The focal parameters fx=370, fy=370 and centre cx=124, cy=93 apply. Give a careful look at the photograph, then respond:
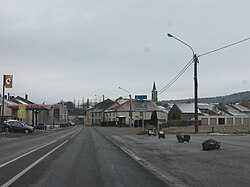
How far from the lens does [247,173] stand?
11219 mm

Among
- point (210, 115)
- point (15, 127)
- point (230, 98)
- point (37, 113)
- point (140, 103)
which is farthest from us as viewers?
point (230, 98)

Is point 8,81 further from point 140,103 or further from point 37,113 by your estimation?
point 37,113

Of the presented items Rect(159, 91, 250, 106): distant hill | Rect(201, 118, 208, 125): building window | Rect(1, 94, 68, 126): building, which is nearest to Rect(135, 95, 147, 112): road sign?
Rect(1, 94, 68, 126): building

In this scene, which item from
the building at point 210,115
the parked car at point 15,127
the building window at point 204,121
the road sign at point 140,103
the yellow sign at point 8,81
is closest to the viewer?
the road sign at point 140,103

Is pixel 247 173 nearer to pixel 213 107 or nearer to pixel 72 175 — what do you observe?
pixel 72 175

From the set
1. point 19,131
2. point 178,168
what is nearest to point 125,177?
point 178,168

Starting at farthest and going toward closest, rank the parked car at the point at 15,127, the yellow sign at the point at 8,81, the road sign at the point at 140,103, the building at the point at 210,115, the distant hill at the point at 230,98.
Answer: the distant hill at the point at 230,98
the building at the point at 210,115
the parked car at the point at 15,127
the yellow sign at the point at 8,81
the road sign at the point at 140,103

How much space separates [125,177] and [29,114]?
107 meters

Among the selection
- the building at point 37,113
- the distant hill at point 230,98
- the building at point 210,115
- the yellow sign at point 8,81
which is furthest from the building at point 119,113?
the yellow sign at point 8,81

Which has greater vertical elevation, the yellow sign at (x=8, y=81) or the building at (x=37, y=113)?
the yellow sign at (x=8, y=81)

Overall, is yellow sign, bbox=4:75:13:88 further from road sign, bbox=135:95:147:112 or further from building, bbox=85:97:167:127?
building, bbox=85:97:167:127

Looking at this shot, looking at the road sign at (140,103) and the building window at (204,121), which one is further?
the building window at (204,121)

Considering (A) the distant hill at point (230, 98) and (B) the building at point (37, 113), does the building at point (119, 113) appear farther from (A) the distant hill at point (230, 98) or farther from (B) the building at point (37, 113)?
(A) the distant hill at point (230, 98)

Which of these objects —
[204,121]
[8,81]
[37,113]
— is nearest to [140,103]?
[8,81]
